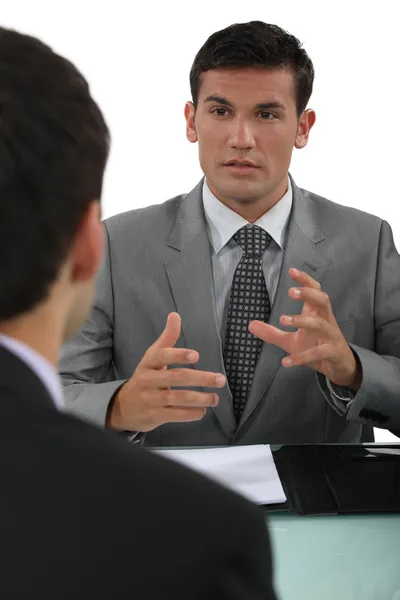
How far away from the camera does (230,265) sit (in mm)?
2150

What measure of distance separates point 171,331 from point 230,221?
Result: 1.88 feet

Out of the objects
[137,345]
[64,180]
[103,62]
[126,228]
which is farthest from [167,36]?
[64,180]

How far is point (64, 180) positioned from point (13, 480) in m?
0.25

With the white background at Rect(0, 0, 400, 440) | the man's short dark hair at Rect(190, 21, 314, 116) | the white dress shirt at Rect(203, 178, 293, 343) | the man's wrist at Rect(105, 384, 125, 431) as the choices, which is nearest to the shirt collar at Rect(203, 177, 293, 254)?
the white dress shirt at Rect(203, 178, 293, 343)

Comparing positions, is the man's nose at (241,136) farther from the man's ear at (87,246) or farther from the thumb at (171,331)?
the man's ear at (87,246)

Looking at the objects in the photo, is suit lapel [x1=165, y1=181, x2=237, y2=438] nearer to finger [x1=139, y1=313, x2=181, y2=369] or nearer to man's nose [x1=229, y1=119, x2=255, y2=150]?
man's nose [x1=229, y1=119, x2=255, y2=150]

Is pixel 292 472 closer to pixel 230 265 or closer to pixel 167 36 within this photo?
pixel 230 265

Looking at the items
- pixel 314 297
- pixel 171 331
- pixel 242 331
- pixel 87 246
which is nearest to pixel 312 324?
pixel 314 297

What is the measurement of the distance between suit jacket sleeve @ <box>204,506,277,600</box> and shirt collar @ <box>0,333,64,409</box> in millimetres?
203

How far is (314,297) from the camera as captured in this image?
1744 millimetres

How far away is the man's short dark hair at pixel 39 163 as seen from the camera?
2.18ft

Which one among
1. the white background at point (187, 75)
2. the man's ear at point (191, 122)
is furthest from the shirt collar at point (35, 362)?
the white background at point (187, 75)

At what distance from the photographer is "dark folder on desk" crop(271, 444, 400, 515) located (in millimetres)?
1551

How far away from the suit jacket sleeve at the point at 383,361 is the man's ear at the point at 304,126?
350 mm
